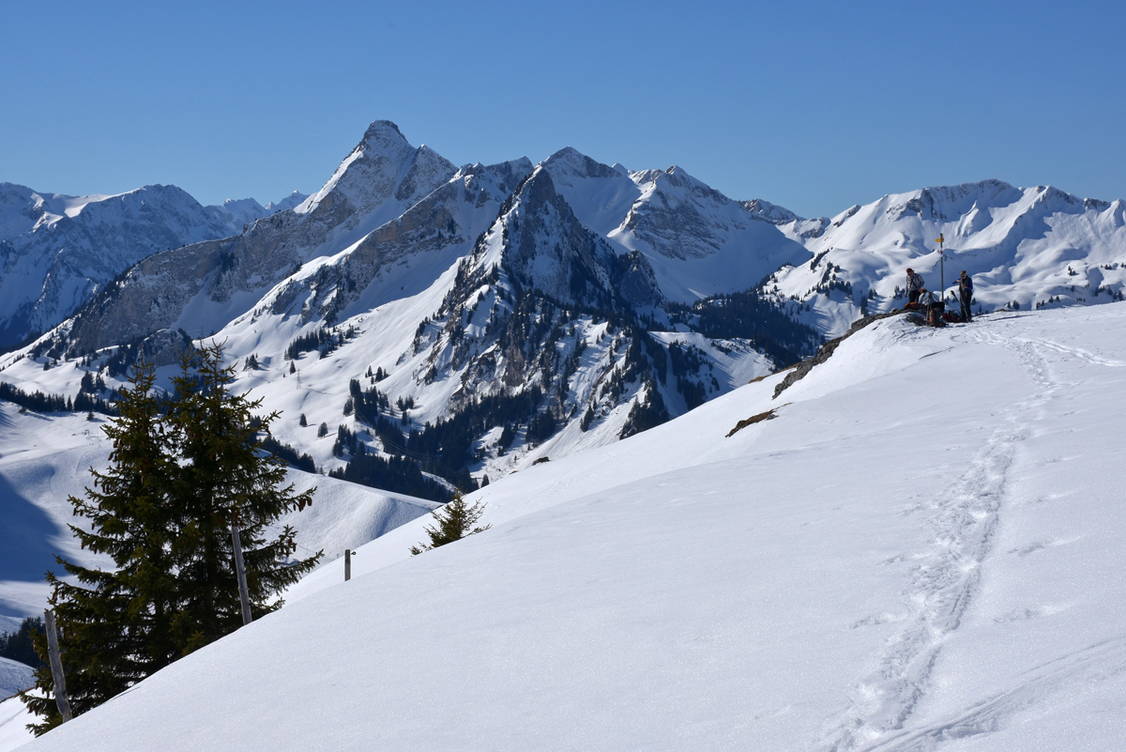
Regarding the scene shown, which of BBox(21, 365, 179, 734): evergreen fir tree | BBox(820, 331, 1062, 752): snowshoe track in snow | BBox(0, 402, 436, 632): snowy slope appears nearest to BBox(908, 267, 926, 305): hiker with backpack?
BBox(820, 331, 1062, 752): snowshoe track in snow

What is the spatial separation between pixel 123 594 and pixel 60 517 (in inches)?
6110

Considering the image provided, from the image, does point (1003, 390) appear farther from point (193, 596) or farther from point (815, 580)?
point (193, 596)

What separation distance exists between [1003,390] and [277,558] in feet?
66.3

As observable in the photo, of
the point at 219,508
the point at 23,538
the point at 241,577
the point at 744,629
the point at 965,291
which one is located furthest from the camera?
the point at 23,538

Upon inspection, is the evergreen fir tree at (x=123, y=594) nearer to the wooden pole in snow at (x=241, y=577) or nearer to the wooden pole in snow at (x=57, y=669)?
the wooden pole in snow at (x=241, y=577)

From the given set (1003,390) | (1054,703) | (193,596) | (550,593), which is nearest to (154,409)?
(193,596)

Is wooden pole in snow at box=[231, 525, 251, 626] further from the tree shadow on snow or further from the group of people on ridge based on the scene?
the tree shadow on snow

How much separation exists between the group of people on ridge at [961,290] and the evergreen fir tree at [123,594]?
36226 mm

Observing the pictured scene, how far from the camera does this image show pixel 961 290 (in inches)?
1676

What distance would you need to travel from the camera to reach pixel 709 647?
24.2 feet

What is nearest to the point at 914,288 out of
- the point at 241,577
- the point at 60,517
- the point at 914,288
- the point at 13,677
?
the point at 914,288

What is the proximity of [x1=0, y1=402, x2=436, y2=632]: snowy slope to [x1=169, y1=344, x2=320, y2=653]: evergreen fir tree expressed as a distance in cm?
7871

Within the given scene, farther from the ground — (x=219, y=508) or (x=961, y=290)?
(x=961, y=290)

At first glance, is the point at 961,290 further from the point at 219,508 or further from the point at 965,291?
the point at 219,508
